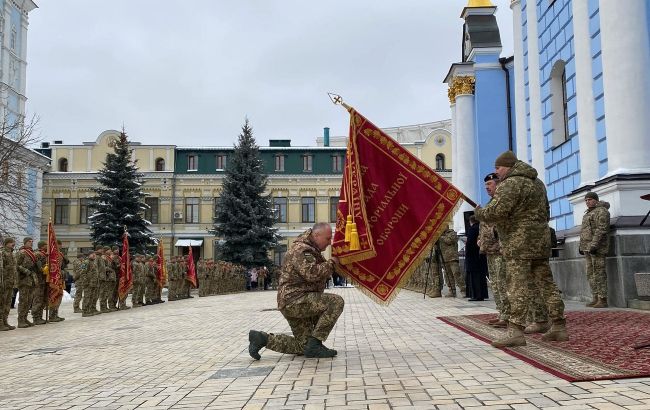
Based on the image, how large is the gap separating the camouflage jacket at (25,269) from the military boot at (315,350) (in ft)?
31.1

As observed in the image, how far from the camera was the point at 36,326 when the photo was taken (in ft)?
44.4

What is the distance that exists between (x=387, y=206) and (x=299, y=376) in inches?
95.0

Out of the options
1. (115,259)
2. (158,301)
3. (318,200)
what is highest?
(318,200)

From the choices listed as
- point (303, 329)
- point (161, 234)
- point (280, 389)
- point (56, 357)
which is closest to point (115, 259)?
point (56, 357)

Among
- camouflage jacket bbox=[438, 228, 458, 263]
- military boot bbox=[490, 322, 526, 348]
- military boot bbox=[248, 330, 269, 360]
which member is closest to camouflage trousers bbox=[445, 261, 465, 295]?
camouflage jacket bbox=[438, 228, 458, 263]

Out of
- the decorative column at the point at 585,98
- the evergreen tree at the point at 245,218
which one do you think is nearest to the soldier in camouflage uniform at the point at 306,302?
the decorative column at the point at 585,98

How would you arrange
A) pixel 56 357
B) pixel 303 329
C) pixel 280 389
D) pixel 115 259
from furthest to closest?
1. pixel 115 259
2. pixel 56 357
3. pixel 303 329
4. pixel 280 389

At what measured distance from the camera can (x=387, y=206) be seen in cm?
699

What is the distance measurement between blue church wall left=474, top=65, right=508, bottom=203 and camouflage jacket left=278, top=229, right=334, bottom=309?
59.0 feet

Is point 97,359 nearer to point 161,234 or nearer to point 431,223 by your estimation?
point 431,223

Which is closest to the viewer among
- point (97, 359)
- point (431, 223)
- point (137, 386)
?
point (137, 386)

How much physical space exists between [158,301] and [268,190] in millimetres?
26981

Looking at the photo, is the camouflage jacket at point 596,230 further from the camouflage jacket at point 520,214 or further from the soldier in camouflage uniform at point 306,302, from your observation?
the soldier in camouflage uniform at point 306,302

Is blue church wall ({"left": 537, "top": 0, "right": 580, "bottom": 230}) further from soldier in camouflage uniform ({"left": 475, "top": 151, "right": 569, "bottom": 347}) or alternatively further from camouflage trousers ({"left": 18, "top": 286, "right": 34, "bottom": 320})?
camouflage trousers ({"left": 18, "top": 286, "right": 34, "bottom": 320})
